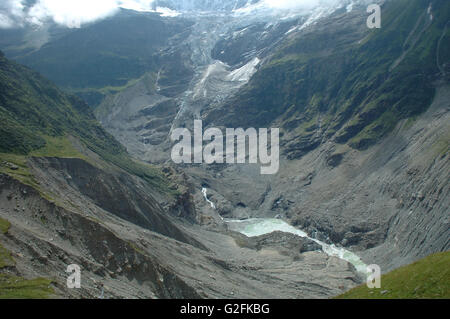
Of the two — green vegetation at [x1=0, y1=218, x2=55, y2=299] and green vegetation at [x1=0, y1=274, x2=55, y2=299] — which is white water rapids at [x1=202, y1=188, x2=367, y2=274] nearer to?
green vegetation at [x1=0, y1=218, x2=55, y2=299]

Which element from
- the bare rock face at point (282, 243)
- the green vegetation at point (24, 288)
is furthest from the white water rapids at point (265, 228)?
the green vegetation at point (24, 288)

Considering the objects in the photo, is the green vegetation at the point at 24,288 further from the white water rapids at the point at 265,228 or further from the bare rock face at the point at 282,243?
the white water rapids at the point at 265,228

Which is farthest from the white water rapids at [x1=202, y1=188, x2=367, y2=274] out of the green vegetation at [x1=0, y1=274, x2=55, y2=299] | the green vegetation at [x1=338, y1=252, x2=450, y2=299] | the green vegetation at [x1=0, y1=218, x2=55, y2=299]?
the green vegetation at [x1=0, y1=274, x2=55, y2=299]

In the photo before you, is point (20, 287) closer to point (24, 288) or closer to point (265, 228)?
point (24, 288)

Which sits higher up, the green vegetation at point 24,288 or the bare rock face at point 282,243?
the bare rock face at point 282,243

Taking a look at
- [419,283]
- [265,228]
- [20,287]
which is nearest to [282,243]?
[265,228]
